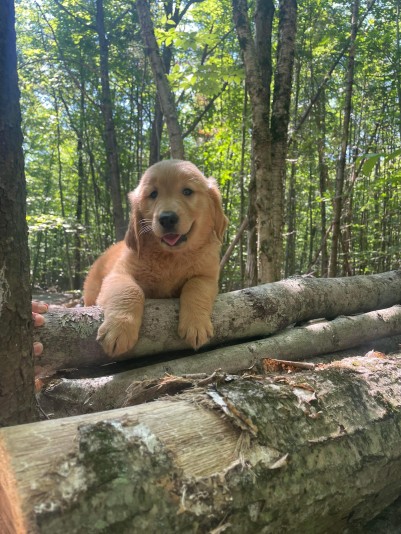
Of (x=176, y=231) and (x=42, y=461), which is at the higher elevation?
(x=176, y=231)

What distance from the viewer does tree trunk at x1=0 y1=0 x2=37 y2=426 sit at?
1.52 metres

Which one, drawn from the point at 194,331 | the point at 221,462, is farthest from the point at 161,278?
the point at 221,462

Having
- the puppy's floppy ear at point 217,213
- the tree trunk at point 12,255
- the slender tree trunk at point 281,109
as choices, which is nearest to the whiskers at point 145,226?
the puppy's floppy ear at point 217,213

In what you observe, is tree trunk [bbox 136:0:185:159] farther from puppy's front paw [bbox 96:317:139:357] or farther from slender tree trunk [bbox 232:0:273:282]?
puppy's front paw [bbox 96:317:139:357]

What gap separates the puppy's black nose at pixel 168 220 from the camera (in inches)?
119

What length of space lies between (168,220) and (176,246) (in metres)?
A: 0.21

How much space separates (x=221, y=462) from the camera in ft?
4.33

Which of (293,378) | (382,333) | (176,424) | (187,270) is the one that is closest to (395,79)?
(382,333)

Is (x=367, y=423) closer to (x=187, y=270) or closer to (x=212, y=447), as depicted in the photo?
(x=212, y=447)

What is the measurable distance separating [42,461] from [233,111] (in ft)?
38.5

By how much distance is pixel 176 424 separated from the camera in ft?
4.58

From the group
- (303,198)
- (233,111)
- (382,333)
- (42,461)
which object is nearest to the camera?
(42,461)

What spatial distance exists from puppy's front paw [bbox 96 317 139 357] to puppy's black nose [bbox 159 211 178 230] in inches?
33.2

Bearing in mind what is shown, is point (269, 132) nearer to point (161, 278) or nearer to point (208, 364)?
point (161, 278)
